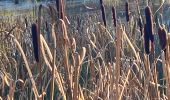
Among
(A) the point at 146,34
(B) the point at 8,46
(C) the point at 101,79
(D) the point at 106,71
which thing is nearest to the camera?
(A) the point at 146,34

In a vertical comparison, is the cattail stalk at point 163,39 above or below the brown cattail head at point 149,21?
below

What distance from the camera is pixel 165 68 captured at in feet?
3.87

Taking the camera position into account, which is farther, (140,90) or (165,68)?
(140,90)

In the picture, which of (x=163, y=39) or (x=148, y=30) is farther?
(x=148, y=30)

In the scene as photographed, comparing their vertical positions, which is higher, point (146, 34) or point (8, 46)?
point (146, 34)

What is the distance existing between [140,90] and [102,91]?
15 cm

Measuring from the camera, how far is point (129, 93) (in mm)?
1628

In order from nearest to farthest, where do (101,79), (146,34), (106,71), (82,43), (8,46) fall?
(146,34)
(101,79)
(106,71)
(82,43)
(8,46)

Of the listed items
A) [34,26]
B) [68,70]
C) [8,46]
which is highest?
[34,26]

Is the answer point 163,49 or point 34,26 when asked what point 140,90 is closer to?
point 163,49

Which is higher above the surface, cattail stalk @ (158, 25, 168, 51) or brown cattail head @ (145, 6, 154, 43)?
brown cattail head @ (145, 6, 154, 43)

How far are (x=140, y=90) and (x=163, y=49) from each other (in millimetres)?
440

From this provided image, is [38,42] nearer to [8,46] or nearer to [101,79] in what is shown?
[101,79]

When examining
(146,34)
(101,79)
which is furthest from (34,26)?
(101,79)
